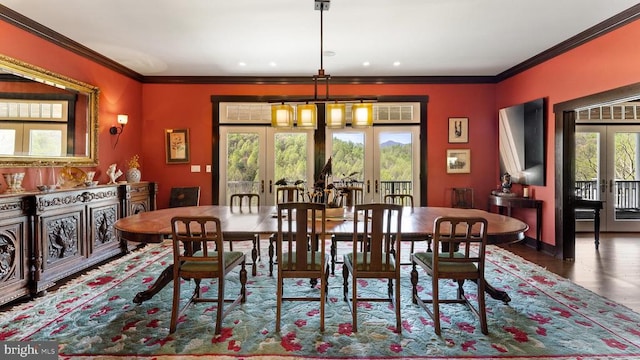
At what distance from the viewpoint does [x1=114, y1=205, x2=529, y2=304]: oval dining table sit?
238 cm

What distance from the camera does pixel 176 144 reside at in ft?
18.5

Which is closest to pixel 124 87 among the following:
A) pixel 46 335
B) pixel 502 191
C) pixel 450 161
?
pixel 46 335

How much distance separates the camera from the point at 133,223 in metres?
2.66

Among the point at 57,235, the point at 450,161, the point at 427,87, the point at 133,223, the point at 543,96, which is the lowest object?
the point at 57,235

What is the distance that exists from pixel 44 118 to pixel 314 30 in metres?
3.22

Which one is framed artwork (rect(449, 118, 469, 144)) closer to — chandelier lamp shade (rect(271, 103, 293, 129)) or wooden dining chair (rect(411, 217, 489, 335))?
wooden dining chair (rect(411, 217, 489, 335))

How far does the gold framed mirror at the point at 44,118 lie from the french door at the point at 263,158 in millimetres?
1978

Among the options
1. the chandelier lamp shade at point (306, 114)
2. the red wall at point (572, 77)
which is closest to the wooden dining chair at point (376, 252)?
the chandelier lamp shade at point (306, 114)

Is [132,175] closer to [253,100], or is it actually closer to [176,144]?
[176,144]

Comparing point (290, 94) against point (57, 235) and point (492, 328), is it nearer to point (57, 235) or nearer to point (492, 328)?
point (57, 235)

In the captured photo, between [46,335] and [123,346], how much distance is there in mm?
645

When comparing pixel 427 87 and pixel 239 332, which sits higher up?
pixel 427 87

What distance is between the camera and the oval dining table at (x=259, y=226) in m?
2.38

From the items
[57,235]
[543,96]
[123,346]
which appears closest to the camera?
[123,346]
